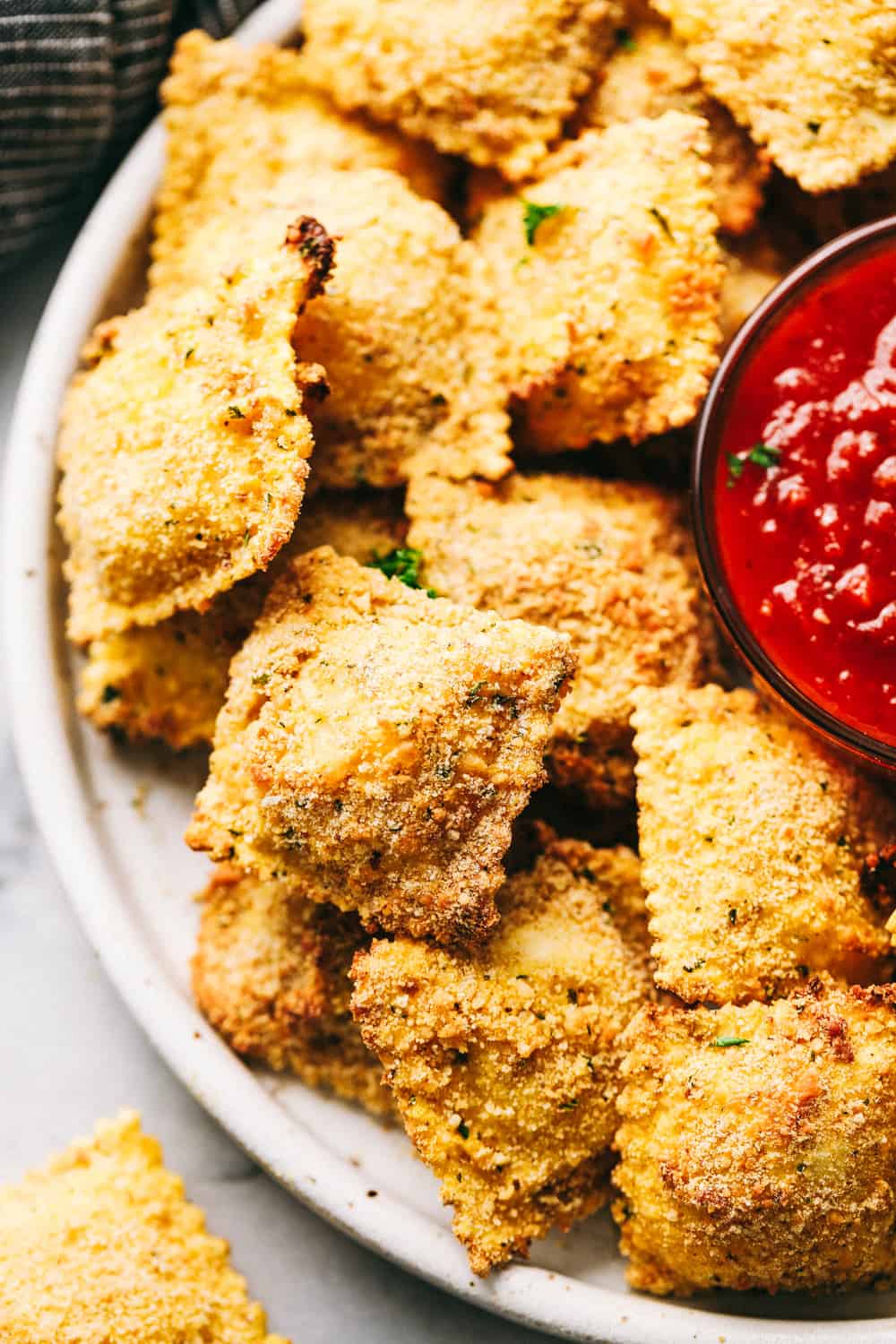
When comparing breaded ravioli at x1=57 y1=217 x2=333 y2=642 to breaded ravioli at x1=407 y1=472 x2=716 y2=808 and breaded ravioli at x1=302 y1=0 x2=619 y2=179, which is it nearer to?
breaded ravioli at x1=407 y1=472 x2=716 y2=808

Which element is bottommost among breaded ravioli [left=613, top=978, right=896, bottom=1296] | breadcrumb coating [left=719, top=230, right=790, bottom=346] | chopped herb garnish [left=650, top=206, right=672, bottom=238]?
breaded ravioli [left=613, top=978, right=896, bottom=1296]

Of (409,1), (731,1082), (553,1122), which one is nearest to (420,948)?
(553,1122)

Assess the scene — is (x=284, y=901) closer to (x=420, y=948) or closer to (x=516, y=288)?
(x=420, y=948)

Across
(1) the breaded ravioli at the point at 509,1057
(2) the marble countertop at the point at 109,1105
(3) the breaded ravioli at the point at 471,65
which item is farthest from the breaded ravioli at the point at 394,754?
(3) the breaded ravioli at the point at 471,65

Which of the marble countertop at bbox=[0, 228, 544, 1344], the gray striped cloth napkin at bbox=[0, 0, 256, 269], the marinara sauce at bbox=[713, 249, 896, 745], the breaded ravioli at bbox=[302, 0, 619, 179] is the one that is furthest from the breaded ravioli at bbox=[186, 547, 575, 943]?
the gray striped cloth napkin at bbox=[0, 0, 256, 269]

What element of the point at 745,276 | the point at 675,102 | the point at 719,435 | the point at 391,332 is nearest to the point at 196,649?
the point at 391,332

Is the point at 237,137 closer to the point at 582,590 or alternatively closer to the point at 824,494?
the point at 582,590
